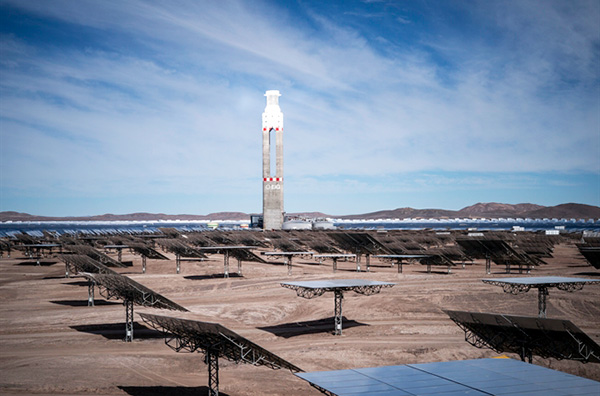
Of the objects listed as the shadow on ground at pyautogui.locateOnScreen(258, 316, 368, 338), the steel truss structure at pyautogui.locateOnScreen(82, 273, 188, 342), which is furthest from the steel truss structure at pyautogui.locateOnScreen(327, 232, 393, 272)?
the steel truss structure at pyautogui.locateOnScreen(82, 273, 188, 342)

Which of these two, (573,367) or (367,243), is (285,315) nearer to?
(573,367)

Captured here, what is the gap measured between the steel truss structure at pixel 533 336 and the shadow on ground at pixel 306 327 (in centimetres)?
1068

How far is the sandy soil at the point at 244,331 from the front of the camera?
18.5m

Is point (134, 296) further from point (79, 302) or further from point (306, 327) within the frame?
point (79, 302)

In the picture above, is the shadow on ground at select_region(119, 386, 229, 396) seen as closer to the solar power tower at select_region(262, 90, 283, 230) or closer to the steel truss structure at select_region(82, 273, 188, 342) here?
→ the steel truss structure at select_region(82, 273, 188, 342)

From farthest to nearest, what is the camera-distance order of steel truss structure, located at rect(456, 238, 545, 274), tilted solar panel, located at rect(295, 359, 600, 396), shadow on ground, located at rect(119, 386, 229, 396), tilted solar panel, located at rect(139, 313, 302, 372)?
steel truss structure, located at rect(456, 238, 545, 274), shadow on ground, located at rect(119, 386, 229, 396), tilted solar panel, located at rect(139, 313, 302, 372), tilted solar panel, located at rect(295, 359, 600, 396)

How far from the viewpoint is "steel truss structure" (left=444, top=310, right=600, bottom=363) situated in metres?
15.0

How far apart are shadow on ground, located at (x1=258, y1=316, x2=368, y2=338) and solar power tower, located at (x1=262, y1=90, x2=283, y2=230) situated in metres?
69.4

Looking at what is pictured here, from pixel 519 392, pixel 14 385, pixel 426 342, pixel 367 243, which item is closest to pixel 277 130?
pixel 367 243

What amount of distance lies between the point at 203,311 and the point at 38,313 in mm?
9369

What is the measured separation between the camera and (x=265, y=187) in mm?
98625

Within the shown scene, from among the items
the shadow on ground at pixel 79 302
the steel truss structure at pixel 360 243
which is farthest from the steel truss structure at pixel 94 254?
the steel truss structure at pixel 360 243

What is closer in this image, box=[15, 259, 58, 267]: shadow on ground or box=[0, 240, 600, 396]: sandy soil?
box=[0, 240, 600, 396]: sandy soil

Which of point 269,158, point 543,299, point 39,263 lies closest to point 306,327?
point 543,299
